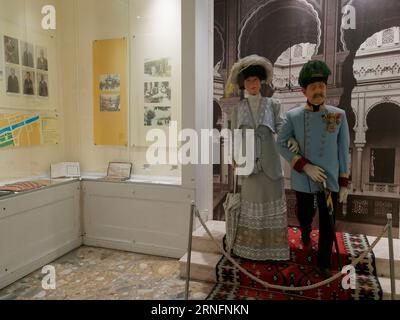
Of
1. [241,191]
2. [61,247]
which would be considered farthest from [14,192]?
[241,191]

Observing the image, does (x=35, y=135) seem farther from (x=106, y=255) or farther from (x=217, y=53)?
(x=217, y=53)

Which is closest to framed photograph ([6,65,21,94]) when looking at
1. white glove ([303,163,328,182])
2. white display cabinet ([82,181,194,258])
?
white display cabinet ([82,181,194,258])

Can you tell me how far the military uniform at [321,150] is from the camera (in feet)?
8.83

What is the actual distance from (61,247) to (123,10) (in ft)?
9.62

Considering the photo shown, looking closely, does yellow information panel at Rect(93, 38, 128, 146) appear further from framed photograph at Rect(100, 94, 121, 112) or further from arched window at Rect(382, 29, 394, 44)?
arched window at Rect(382, 29, 394, 44)

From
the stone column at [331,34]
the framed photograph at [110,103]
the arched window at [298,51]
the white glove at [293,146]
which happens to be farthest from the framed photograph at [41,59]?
the stone column at [331,34]

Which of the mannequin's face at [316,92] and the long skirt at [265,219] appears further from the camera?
the long skirt at [265,219]

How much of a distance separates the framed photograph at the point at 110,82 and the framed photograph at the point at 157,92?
388 millimetres

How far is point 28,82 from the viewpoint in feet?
12.7

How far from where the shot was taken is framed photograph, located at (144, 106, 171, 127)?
4035 mm

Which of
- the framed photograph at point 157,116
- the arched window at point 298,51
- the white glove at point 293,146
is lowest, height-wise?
the white glove at point 293,146

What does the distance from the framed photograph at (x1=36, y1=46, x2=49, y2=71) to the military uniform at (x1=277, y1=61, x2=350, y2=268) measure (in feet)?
9.92

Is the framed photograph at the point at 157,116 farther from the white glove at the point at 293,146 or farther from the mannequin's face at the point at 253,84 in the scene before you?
the white glove at the point at 293,146

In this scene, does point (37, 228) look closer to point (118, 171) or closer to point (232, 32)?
point (118, 171)
